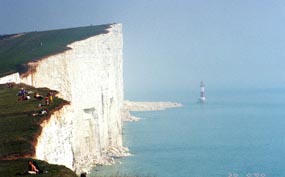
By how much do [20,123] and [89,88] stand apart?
91.2 ft

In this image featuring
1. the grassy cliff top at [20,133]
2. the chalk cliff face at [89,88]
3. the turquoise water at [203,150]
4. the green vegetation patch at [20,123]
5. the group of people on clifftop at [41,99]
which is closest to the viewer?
the grassy cliff top at [20,133]

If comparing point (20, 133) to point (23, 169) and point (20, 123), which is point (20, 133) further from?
point (23, 169)

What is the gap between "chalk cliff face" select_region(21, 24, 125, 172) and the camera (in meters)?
35.9

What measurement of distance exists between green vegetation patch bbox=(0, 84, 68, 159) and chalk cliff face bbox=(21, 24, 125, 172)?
7.47 m

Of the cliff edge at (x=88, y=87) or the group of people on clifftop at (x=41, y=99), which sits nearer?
the group of people on clifftop at (x=41, y=99)

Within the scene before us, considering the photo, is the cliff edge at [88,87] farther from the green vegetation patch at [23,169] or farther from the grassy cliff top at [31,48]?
the green vegetation patch at [23,169]

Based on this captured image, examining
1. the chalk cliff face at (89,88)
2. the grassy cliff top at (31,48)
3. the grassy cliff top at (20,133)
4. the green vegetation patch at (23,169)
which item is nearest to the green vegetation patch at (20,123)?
the grassy cliff top at (20,133)

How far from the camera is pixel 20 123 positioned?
53.1 ft

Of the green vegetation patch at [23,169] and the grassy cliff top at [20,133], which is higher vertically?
the grassy cliff top at [20,133]

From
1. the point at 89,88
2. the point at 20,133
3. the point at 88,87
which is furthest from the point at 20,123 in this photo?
the point at 89,88

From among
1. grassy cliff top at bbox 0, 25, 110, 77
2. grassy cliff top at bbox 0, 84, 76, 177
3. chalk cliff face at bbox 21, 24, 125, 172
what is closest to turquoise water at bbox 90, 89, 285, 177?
chalk cliff face at bbox 21, 24, 125, 172

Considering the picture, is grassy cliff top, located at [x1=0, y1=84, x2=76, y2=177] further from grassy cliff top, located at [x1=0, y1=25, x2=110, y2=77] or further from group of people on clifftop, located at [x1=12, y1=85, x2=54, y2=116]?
grassy cliff top, located at [x1=0, y1=25, x2=110, y2=77]

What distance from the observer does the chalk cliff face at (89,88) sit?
118 ft

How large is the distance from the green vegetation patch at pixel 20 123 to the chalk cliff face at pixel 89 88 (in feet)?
24.5
